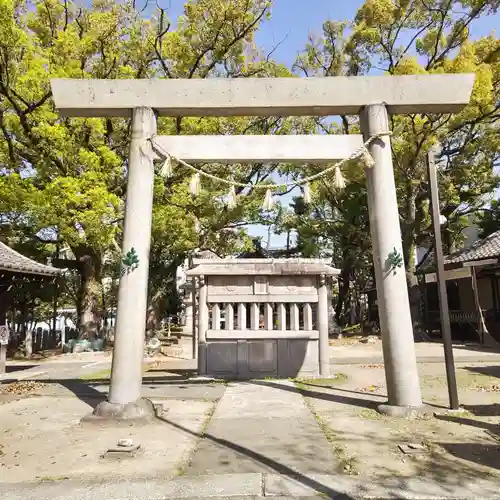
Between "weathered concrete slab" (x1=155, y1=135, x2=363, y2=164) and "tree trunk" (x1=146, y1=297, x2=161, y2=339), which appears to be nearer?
"weathered concrete slab" (x1=155, y1=135, x2=363, y2=164)

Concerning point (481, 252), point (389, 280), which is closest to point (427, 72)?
point (481, 252)

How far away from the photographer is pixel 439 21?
19344mm

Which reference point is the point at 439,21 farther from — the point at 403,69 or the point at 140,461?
the point at 140,461

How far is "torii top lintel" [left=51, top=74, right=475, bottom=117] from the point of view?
6969 mm

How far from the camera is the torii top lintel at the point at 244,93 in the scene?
6.97 meters

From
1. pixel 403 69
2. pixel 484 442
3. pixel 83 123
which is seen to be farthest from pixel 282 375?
pixel 403 69

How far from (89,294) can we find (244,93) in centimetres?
1612

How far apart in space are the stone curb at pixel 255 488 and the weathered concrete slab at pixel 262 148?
4.79 meters

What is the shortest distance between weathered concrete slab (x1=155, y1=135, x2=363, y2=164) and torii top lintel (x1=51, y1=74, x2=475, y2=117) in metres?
0.51

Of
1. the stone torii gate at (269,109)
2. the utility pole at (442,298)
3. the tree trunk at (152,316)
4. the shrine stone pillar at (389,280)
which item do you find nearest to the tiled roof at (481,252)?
the utility pole at (442,298)

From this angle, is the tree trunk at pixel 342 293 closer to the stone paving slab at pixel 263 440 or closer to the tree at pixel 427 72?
the tree at pixel 427 72

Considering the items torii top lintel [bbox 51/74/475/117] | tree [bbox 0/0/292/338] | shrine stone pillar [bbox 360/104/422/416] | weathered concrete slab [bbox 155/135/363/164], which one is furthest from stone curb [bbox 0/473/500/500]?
tree [bbox 0/0/292/338]

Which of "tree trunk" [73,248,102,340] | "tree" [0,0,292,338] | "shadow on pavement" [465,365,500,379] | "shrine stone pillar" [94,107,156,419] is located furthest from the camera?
"tree trunk" [73,248,102,340]

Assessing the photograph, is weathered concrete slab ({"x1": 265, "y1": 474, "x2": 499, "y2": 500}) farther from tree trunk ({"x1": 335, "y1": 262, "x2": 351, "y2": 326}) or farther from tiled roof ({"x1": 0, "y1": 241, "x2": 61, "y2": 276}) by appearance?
tree trunk ({"x1": 335, "y1": 262, "x2": 351, "y2": 326})
